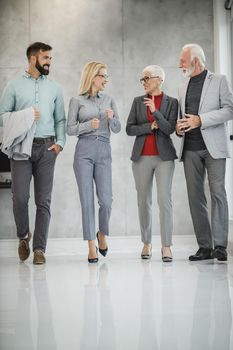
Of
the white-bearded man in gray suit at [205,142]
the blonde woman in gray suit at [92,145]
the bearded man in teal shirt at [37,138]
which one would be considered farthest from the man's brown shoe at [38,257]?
the white-bearded man in gray suit at [205,142]

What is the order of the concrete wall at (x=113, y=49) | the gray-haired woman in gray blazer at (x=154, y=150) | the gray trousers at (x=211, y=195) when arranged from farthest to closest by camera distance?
the concrete wall at (x=113, y=49)
the gray-haired woman in gray blazer at (x=154, y=150)
the gray trousers at (x=211, y=195)

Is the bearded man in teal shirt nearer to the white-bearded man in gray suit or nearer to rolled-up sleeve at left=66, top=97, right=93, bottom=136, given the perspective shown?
rolled-up sleeve at left=66, top=97, right=93, bottom=136

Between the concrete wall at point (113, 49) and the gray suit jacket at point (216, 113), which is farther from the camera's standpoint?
the concrete wall at point (113, 49)

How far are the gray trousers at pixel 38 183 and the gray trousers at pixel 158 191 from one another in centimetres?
60

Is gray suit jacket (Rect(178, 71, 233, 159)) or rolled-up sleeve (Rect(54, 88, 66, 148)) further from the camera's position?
rolled-up sleeve (Rect(54, 88, 66, 148))

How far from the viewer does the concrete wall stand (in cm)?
559

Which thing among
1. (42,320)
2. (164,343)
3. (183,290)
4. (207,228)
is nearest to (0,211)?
(207,228)

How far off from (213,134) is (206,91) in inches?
11.2

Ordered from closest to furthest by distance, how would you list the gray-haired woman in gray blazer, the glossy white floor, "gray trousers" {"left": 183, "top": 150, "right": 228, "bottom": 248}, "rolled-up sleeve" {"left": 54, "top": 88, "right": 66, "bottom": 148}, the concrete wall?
the glossy white floor, "gray trousers" {"left": 183, "top": 150, "right": 228, "bottom": 248}, the gray-haired woman in gray blazer, "rolled-up sleeve" {"left": 54, "top": 88, "right": 66, "bottom": 148}, the concrete wall

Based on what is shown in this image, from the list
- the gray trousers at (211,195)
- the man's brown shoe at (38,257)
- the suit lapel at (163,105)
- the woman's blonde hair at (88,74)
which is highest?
the woman's blonde hair at (88,74)

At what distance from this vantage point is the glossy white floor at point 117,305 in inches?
72.1

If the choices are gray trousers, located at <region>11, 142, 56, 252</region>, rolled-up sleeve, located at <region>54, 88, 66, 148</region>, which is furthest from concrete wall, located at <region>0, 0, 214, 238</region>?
gray trousers, located at <region>11, 142, 56, 252</region>

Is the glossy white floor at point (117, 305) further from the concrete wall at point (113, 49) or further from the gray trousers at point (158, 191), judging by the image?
the concrete wall at point (113, 49)

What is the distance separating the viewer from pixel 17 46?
5.60m
